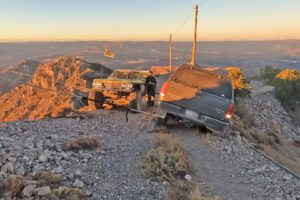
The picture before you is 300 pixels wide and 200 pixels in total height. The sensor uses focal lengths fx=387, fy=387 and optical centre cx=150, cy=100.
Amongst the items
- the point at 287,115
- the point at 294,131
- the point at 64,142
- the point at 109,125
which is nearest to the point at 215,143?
the point at 109,125

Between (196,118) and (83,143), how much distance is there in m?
3.81

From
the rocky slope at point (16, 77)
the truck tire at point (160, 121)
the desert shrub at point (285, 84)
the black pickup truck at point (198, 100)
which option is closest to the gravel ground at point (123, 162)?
the truck tire at point (160, 121)

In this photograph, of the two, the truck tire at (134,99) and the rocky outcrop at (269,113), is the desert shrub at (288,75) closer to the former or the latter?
the rocky outcrop at (269,113)

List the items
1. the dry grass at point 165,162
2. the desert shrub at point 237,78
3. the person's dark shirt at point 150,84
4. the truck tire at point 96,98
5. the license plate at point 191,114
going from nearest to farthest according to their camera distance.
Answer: the dry grass at point 165,162 < the license plate at point 191,114 < the truck tire at point 96,98 < the person's dark shirt at point 150,84 < the desert shrub at point 237,78

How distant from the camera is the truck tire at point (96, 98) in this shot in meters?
16.3

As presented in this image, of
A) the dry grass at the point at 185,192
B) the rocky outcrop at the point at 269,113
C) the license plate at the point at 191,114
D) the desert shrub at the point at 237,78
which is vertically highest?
the license plate at the point at 191,114

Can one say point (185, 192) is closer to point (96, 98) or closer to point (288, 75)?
point (96, 98)

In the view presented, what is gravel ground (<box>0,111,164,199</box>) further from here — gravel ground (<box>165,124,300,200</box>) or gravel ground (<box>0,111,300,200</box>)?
gravel ground (<box>165,124,300,200</box>)

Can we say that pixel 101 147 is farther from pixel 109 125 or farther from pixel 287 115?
pixel 287 115

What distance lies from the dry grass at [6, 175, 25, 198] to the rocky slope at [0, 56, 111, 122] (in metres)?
22.3

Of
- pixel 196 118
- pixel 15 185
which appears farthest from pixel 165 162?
pixel 196 118

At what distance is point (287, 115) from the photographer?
3578cm

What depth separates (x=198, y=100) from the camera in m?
11.7

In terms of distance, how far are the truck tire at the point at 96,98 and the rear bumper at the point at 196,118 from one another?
4.95 meters
